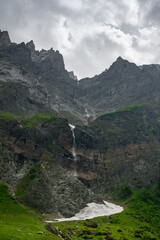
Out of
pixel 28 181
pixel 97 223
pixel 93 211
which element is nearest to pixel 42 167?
pixel 28 181

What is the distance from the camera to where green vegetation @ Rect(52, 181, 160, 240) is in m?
43.7

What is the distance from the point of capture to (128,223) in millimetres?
60562

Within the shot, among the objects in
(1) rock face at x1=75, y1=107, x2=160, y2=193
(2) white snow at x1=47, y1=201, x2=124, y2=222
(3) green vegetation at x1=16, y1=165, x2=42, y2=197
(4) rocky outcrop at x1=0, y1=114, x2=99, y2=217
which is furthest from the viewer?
(1) rock face at x1=75, y1=107, x2=160, y2=193

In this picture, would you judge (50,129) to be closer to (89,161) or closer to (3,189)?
(89,161)

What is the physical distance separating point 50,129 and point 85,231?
84.6 metres

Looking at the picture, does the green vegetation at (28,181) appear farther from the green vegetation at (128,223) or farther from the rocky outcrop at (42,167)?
the green vegetation at (128,223)

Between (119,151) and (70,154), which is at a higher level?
(119,151)

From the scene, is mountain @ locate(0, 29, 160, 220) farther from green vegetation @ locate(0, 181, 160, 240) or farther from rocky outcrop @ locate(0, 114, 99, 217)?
green vegetation @ locate(0, 181, 160, 240)

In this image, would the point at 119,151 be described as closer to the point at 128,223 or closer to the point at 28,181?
the point at 28,181

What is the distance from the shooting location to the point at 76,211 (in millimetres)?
74312

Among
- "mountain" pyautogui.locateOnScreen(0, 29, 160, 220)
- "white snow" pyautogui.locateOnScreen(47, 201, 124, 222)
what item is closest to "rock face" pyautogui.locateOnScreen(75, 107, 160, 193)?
"mountain" pyautogui.locateOnScreen(0, 29, 160, 220)

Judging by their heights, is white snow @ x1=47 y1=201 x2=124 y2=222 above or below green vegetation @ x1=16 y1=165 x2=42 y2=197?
below

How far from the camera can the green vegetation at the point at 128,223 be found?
4366 centimetres

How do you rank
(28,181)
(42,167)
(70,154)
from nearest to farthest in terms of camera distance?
1. (28,181)
2. (42,167)
3. (70,154)
